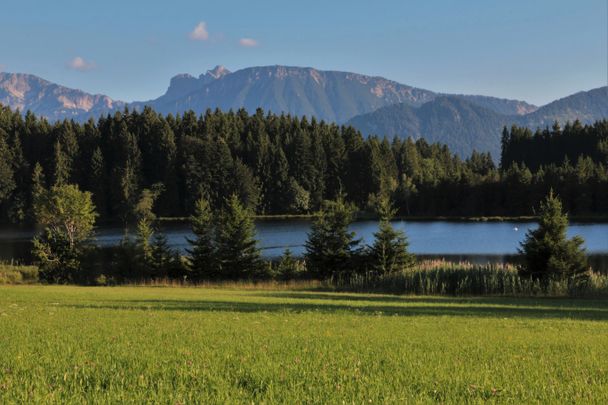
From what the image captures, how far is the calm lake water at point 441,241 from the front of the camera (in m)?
58.8

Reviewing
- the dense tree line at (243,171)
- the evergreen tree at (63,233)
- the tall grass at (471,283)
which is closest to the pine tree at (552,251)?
the tall grass at (471,283)

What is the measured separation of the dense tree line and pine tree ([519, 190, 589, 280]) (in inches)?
3383

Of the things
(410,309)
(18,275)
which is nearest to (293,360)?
(410,309)

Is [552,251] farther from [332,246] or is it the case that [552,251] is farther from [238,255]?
[238,255]

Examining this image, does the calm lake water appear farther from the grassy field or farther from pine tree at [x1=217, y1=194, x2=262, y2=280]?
the grassy field

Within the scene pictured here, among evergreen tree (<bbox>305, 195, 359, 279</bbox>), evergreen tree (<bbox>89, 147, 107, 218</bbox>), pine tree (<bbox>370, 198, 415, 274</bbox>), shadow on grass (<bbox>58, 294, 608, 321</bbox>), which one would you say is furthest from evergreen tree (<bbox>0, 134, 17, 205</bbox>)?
shadow on grass (<bbox>58, 294, 608, 321</bbox>)

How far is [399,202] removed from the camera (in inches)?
5384

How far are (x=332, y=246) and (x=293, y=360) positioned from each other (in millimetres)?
33541

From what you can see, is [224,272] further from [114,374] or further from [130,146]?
[130,146]

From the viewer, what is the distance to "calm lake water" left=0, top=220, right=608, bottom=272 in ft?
193

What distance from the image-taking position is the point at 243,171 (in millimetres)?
138375

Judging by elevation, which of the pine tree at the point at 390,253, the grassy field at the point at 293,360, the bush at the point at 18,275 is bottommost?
the bush at the point at 18,275

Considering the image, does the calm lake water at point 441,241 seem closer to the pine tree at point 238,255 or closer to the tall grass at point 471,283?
the pine tree at point 238,255

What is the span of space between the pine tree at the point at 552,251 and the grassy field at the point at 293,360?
18.0 meters
